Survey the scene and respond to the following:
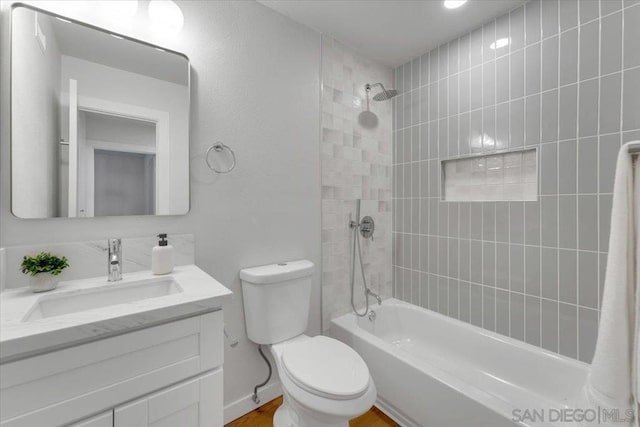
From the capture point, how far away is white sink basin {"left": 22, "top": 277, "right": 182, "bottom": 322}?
3.14 feet

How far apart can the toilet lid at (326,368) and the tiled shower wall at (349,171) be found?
56 cm

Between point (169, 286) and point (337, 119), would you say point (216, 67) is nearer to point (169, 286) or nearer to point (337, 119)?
point (337, 119)

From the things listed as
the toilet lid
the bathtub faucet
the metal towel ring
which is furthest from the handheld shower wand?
the metal towel ring

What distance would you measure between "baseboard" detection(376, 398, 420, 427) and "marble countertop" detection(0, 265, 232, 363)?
4.25 feet

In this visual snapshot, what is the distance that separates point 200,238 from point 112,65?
864mm

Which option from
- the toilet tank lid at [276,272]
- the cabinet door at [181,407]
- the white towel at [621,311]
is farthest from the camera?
the toilet tank lid at [276,272]

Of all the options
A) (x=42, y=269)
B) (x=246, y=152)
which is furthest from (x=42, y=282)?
(x=246, y=152)

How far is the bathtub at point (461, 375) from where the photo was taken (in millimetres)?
1218

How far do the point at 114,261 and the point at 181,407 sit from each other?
641 mm

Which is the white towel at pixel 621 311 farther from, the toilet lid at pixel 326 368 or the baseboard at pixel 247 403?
the baseboard at pixel 247 403

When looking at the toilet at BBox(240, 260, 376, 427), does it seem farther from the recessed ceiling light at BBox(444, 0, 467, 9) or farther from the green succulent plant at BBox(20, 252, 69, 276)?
the recessed ceiling light at BBox(444, 0, 467, 9)

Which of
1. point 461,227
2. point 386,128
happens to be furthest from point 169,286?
point 386,128

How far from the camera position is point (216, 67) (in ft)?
4.91

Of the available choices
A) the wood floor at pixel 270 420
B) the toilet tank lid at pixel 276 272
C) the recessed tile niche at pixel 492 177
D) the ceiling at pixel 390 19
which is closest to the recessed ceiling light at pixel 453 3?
the ceiling at pixel 390 19
